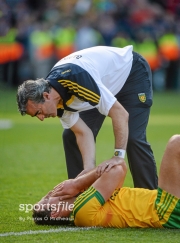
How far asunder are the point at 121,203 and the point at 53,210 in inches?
24.5

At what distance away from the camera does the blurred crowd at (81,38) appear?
24078 mm

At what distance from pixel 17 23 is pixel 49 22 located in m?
1.12

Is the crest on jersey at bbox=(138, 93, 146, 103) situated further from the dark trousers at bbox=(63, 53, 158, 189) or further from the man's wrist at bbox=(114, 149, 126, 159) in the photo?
the man's wrist at bbox=(114, 149, 126, 159)

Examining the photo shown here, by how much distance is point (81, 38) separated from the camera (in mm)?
24078

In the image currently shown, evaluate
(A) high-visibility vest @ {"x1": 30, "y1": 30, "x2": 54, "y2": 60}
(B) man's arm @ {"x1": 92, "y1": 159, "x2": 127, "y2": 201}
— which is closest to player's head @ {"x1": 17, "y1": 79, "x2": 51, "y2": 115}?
(B) man's arm @ {"x1": 92, "y1": 159, "x2": 127, "y2": 201}

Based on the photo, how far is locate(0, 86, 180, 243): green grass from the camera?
233 inches

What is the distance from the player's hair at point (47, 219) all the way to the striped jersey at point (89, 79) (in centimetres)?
103

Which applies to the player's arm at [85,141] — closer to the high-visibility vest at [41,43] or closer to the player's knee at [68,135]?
the player's knee at [68,135]

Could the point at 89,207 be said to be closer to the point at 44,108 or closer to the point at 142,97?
the point at 44,108

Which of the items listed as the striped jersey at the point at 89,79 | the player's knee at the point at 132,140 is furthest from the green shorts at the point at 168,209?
the player's knee at the point at 132,140

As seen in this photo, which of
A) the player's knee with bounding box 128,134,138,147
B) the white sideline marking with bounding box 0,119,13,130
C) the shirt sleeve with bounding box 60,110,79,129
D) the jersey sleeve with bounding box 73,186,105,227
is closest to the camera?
the jersey sleeve with bounding box 73,186,105,227

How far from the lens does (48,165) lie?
35.1 ft

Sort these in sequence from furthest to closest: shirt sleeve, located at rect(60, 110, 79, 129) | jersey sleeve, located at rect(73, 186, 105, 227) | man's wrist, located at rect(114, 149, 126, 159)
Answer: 1. shirt sleeve, located at rect(60, 110, 79, 129)
2. man's wrist, located at rect(114, 149, 126, 159)
3. jersey sleeve, located at rect(73, 186, 105, 227)

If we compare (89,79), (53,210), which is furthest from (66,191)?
(89,79)
